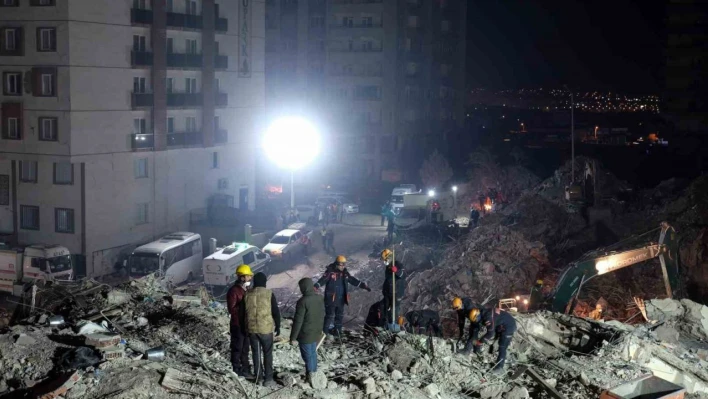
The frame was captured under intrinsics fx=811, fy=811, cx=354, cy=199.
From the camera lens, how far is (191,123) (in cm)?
4231

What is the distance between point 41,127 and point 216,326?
2443cm

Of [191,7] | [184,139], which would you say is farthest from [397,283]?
[191,7]

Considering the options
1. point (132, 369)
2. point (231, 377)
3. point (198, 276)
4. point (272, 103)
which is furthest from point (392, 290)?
point (272, 103)

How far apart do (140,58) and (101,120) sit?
147 inches

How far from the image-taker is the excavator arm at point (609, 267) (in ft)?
66.3

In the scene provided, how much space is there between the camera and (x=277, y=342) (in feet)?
44.8

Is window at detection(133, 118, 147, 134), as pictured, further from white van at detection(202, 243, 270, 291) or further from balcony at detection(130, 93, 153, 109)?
white van at detection(202, 243, 270, 291)

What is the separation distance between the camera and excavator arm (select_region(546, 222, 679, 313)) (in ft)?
66.3

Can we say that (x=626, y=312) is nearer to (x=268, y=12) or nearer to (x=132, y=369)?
(x=132, y=369)

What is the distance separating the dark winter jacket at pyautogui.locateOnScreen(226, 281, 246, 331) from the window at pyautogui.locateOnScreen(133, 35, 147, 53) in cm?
2837

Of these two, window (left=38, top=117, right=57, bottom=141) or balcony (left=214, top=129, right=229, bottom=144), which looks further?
balcony (left=214, top=129, right=229, bottom=144)

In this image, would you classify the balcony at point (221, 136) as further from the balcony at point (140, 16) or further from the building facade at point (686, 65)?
the building facade at point (686, 65)

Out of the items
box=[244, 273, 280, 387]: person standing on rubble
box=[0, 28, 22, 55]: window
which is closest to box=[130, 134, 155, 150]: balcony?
box=[0, 28, 22, 55]: window

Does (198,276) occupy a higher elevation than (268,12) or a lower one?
lower
